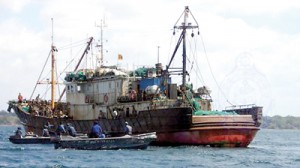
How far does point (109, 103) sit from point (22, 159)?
1895 centimetres

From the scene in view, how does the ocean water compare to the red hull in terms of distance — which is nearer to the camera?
the ocean water

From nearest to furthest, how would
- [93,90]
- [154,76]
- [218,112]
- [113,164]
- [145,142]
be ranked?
[113,164], [145,142], [218,112], [154,76], [93,90]

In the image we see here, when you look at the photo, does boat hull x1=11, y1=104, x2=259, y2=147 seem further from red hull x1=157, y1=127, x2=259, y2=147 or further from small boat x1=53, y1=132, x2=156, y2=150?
small boat x1=53, y1=132, x2=156, y2=150

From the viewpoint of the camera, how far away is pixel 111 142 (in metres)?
48.4

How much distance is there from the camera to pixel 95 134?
49.3 meters

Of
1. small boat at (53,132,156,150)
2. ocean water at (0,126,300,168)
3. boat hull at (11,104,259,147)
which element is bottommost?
ocean water at (0,126,300,168)

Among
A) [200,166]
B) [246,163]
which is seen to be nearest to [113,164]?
[200,166]

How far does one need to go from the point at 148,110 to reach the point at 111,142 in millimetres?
6385

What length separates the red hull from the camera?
51.8 metres

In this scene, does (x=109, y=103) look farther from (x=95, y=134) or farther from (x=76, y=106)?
(x=95, y=134)

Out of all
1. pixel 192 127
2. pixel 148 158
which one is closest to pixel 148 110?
pixel 192 127

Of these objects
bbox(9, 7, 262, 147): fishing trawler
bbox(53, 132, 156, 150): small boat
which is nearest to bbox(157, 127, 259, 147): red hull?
bbox(9, 7, 262, 147): fishing trawler

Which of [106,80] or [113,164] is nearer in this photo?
Answer: [113,164]

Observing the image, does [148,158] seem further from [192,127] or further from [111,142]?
[192,127]
